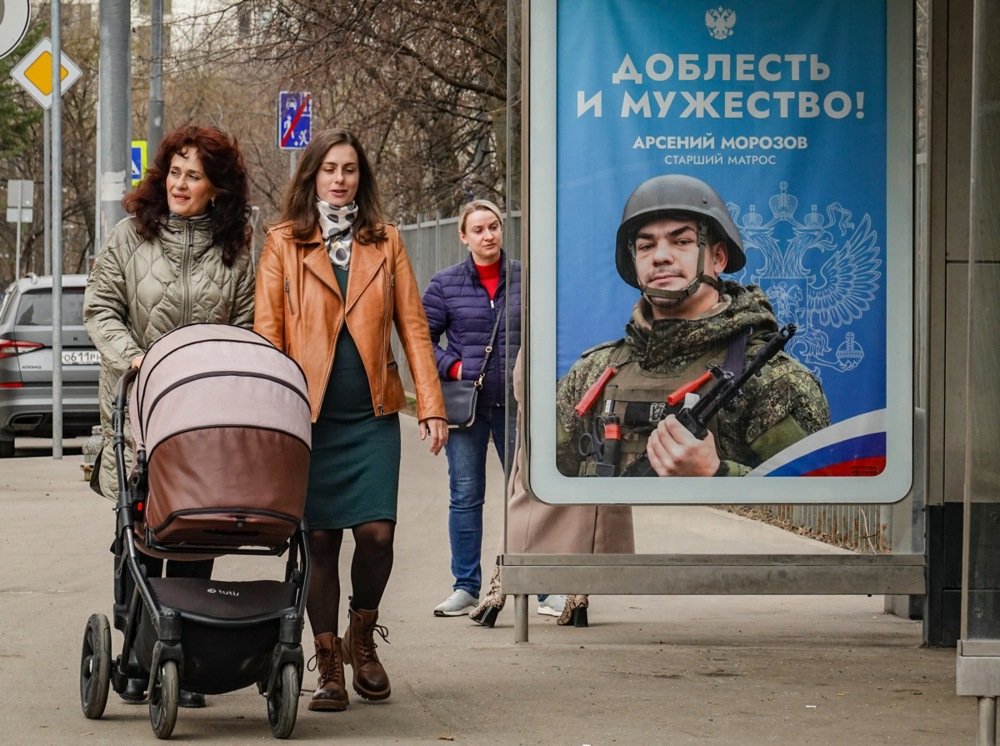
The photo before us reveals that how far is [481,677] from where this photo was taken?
7484mm

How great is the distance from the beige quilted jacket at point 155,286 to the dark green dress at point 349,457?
436 mm

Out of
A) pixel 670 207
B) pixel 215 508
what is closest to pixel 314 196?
pixel 215 508

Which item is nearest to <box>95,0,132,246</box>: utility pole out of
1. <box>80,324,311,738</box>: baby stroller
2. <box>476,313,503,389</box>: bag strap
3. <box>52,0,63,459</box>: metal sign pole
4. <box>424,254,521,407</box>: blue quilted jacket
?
<box>52,0,63,459</box>: metal sign pole

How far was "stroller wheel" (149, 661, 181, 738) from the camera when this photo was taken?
6098mm

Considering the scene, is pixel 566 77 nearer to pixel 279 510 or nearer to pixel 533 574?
pixel 533 574

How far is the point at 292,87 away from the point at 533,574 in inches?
504

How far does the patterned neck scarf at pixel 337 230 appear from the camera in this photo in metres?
→ 6.97

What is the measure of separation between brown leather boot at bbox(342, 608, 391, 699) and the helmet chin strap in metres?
1.76

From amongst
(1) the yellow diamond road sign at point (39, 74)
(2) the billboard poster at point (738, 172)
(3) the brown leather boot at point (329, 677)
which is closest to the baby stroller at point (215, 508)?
(3) the brown leather boot at point (329, 677)

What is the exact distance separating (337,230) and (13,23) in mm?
2638

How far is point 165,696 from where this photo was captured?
241 inches

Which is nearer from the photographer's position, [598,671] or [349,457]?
[349,457]

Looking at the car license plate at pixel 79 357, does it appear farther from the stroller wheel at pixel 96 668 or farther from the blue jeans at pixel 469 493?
the stroller wheel at pixel 96 668

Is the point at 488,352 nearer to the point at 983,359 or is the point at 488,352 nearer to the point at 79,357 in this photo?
the point at 983,359
